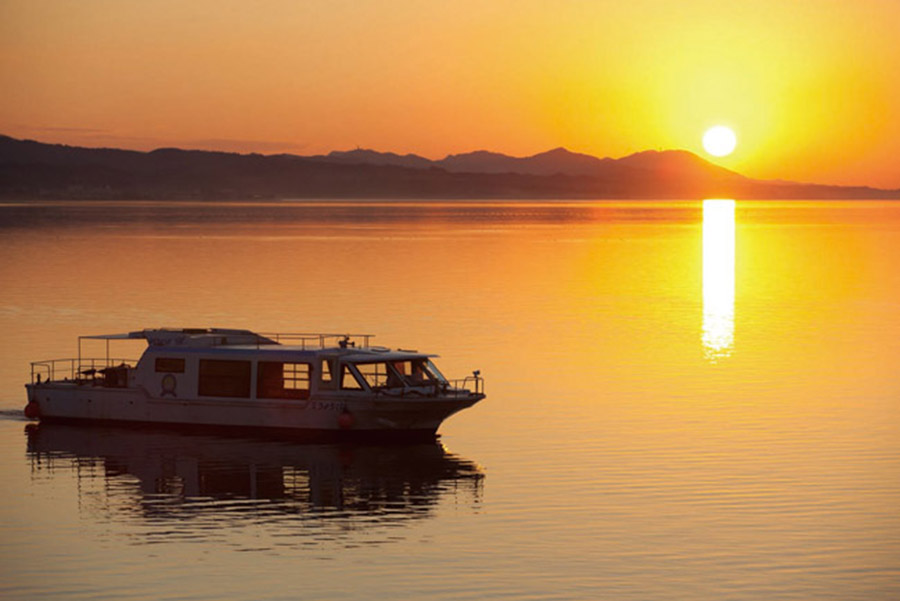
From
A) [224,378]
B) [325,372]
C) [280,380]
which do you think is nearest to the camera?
[325,372]

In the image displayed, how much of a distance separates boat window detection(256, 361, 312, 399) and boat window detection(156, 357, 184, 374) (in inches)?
152

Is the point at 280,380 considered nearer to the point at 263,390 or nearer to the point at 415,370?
the point at 263,390

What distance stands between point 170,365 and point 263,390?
473cm

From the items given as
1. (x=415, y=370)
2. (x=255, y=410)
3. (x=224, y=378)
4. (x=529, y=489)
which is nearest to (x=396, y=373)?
(x=415, y=370)

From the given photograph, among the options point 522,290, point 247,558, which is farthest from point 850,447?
point 522,290

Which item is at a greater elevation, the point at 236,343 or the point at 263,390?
the point at 236,343

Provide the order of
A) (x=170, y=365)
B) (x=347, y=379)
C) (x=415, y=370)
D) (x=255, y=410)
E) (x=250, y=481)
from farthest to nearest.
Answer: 1. (x=170, y=365)
2. (x=415, y=370)
3. (x=255, y=410)
4. (x=347, y=379)
5. (x=250, y=481)

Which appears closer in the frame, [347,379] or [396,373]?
[347,379]

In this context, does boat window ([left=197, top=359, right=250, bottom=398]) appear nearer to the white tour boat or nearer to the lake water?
the white tour boat

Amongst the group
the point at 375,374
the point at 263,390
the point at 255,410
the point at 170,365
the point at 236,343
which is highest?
the point at 236,343

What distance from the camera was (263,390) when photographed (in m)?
66.4

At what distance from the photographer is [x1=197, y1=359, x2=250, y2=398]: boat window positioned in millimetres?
66688

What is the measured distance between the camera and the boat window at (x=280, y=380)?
66125mm

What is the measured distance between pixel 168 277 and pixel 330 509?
121726mm
